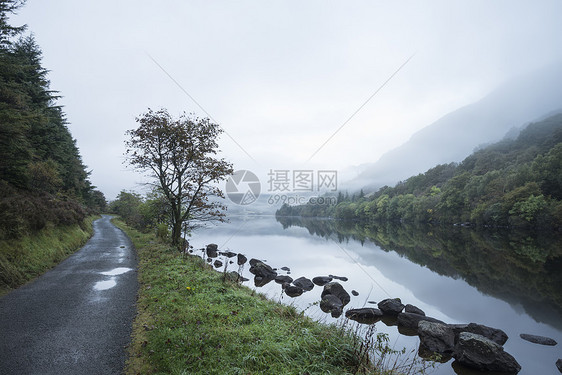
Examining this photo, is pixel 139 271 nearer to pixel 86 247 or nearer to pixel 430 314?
pixel 86 247

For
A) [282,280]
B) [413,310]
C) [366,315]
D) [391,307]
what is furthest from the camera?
[282,280]

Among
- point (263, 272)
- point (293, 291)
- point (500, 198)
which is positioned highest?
point (500, 198)

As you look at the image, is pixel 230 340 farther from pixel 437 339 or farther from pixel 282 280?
pixel 282 280

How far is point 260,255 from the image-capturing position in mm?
31922

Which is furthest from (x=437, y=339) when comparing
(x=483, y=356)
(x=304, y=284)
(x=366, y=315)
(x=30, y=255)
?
(x=30, y=255)

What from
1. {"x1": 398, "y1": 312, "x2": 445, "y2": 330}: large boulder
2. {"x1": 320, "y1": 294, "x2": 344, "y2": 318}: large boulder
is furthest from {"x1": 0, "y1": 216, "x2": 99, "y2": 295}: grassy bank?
{"x1": 398, "y1": 312, "x2": 445, "y2": 330}: large boulder

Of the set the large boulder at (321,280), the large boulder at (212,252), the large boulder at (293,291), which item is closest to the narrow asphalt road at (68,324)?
the large boulder at (293,291)

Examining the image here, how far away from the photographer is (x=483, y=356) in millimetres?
9008

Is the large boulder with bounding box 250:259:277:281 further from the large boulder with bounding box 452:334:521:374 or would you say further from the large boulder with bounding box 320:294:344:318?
the large boulder with bounding box 452:334:521:374

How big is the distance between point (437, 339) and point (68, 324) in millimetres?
12433

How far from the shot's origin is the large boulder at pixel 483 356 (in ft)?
29.1

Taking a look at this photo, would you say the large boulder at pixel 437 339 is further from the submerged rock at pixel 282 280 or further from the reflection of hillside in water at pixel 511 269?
the submerged rock at pixel 282 280

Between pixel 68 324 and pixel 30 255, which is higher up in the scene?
pixel 30 255

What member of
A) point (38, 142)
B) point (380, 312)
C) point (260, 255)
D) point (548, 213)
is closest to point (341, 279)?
point (380, 312)
